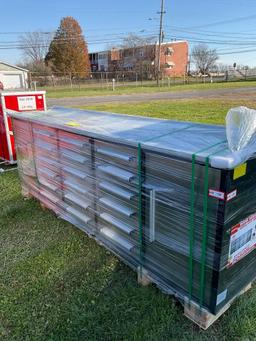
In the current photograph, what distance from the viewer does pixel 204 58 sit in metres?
54.6

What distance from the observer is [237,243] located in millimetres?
1763

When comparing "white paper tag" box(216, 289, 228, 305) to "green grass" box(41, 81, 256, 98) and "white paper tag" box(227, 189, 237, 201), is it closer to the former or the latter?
"white paper tag" box(227, 189, 237, 201)

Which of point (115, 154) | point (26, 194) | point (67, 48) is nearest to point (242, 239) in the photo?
point (115, 154)

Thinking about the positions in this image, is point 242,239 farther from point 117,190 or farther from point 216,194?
point 117,190

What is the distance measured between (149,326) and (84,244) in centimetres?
109

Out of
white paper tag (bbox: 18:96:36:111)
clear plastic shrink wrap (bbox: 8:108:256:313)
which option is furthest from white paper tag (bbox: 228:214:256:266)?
white paper tag (bbox: 18:96:36:111)

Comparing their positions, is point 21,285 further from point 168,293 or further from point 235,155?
point 235,155

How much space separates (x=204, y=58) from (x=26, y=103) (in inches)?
2196

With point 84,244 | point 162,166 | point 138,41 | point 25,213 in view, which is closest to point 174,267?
point 162,166

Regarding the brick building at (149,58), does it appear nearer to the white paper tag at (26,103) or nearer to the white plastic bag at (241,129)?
the white paper tag at (26,103)

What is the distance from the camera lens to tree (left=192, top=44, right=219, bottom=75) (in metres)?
53.8

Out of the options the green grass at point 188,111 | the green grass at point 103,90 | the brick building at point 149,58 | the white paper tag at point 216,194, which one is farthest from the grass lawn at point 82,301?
the brick building at point 149,58

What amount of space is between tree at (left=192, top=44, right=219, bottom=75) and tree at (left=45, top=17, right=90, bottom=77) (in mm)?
24564

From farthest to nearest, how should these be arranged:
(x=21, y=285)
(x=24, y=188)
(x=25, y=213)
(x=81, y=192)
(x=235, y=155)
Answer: (x=24, y=188)
(x=25, y=213)
(x=81, y=192)
(x=21, y=285)
(x=235, y=155)
